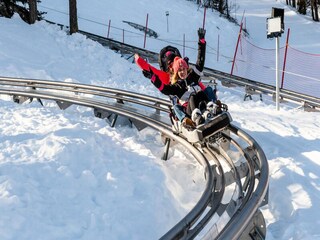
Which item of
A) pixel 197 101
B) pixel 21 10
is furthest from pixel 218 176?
pixel 21 10

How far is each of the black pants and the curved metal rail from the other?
544mm

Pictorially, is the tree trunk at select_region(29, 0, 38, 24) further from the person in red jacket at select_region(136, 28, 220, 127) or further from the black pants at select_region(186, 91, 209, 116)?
the black pants at select_region(186, 91, 209, 116)

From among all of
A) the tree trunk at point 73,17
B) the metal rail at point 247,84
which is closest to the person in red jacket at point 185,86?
the metal rail at point 247,84

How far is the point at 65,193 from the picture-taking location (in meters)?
5.73

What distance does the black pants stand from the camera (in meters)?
6.58

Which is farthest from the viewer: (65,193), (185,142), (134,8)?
(134,8)

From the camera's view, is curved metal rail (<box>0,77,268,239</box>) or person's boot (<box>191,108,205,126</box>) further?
person's boot (<box>191,108,205,126</box>)

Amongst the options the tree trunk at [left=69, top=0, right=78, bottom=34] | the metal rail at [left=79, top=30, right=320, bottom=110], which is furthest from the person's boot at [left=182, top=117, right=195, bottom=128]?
the tree trunk at [left=69, top=0, right=78, bottom=34]

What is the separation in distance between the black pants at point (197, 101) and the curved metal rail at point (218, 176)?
54 cm

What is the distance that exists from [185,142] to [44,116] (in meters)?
3.60

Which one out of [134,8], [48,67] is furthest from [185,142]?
[134,8]

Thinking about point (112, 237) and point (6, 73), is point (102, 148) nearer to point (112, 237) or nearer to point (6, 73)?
point (112, 237)

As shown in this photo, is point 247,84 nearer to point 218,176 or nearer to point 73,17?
point 73,17

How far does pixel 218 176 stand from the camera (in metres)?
5.86
